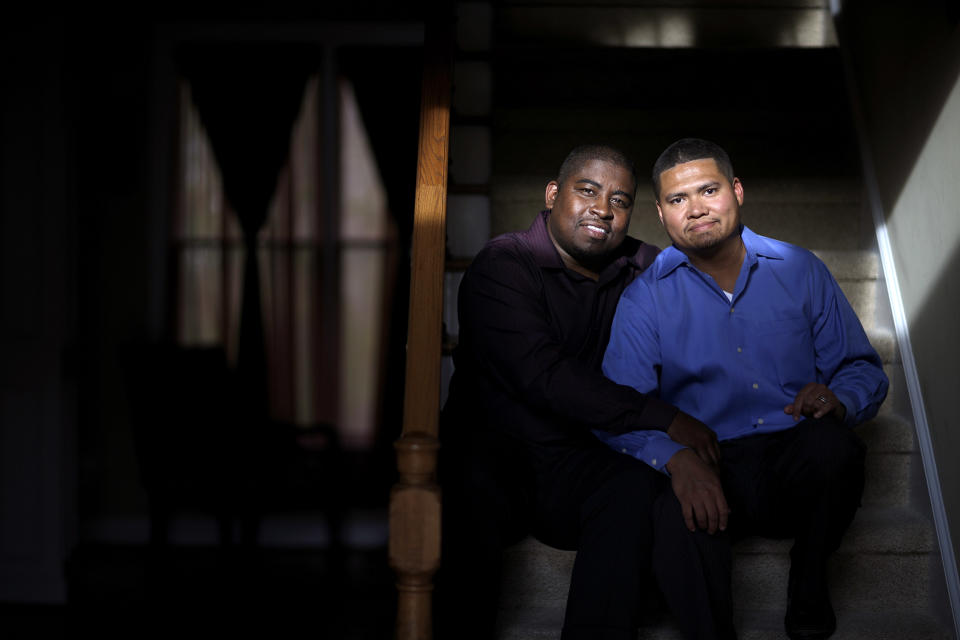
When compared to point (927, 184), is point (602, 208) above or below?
below

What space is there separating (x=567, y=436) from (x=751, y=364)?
42cm

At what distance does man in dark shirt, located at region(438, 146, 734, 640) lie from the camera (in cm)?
171

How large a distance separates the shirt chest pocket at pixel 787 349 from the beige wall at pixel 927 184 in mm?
403

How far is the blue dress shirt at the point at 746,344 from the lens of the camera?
1.92m

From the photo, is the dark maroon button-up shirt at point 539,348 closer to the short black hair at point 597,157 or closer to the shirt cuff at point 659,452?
the shirt cuff at point 659,452

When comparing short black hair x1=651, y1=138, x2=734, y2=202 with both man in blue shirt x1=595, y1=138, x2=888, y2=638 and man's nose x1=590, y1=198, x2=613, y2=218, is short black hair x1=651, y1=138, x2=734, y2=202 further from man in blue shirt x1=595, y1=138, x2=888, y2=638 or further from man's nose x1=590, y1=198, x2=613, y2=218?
man's nose x1=590, y1=198, x2=613, y2=218

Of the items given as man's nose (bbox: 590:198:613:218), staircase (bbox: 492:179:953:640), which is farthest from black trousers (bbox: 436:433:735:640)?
man's nose (bbox: 590:198:613:218)

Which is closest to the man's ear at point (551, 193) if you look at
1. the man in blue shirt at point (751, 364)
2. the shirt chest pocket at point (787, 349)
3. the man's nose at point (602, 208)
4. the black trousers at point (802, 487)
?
the man's nose at point (602, 208)

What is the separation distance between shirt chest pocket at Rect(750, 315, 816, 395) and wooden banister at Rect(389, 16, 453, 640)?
27.3 inches

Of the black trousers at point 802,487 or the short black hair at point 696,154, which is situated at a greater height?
the short black hair at point 696,154

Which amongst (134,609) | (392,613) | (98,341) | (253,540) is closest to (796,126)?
(392,613)

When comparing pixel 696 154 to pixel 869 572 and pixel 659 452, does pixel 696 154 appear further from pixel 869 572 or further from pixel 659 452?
pixel 869 572

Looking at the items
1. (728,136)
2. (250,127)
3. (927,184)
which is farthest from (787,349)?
(250,127)

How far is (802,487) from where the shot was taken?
1.79m
